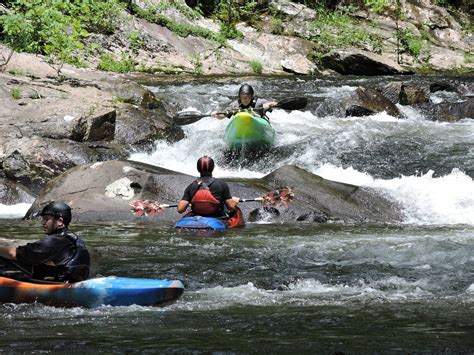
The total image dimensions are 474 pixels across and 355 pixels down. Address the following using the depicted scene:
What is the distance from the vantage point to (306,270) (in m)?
6.48

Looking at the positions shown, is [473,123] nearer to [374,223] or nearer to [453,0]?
[374,223]

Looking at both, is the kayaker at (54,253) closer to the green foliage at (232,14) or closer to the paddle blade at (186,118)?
the paddle blade at (186,118)

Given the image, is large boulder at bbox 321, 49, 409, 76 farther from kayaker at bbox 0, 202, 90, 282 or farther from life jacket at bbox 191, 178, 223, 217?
kayaker at bbox 0, 202, 90, 282

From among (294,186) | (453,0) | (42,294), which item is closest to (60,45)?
(294,186)

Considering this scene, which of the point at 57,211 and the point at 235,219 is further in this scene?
the point at 235,219

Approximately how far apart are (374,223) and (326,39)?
1619cm

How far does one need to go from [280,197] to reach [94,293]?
14.1 feet

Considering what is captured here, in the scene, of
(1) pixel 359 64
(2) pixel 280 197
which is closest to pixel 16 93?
(2) pixel 280 197

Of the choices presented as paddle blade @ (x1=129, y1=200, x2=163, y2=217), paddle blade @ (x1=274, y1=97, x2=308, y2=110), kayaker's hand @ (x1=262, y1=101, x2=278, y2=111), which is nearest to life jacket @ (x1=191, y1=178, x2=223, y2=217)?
paddle blade @ (x1=129, y1=200, x2=163, y2=217)

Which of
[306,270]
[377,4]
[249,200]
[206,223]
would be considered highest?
[377,4]

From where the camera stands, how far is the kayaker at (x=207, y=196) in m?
8.72

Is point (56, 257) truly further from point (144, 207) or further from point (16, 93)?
point (16, 93)

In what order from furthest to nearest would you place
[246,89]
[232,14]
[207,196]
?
1. [232,14]
2. [246,89]
3. [207,196]

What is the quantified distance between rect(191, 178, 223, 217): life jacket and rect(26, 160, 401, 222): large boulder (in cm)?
98
